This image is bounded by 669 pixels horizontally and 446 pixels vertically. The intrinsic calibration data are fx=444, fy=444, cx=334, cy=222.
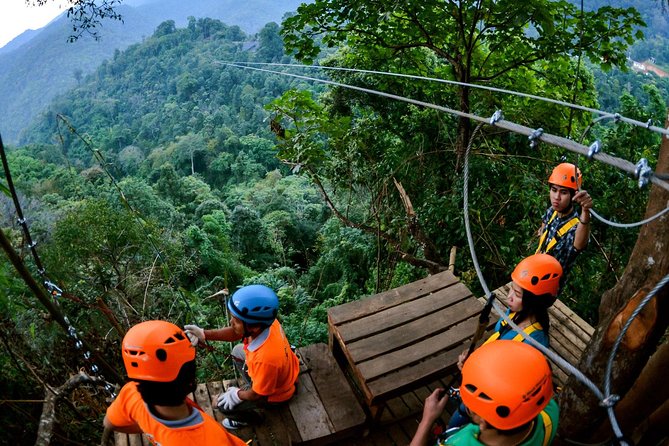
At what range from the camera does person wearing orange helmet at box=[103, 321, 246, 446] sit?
195cm

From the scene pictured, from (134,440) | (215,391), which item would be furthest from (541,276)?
(134,440)

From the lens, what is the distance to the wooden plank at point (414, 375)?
2.77 metres

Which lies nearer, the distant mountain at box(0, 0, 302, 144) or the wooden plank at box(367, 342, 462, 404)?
the wooden plank at box(367, 342, 462, 404)

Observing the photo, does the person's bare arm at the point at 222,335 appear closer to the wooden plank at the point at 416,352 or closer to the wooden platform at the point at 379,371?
the wooden platform at the point at 379,371

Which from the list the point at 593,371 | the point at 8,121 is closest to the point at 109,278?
the point at 593,371

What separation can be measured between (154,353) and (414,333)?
1.88 metres

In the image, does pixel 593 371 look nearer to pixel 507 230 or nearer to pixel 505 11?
pixel 507 230

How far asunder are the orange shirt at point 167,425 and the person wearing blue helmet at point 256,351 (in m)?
0.64

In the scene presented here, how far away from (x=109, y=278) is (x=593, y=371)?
1052cm

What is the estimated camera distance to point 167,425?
6.35 ft

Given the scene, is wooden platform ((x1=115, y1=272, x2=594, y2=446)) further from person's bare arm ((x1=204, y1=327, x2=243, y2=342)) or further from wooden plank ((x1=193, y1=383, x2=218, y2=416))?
person's bare arm ((x1=204, y1=327, x2=243, y2=342))

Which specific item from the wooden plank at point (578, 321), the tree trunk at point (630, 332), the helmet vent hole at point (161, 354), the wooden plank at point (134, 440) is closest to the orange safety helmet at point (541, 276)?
the tree trunk at point (630, 332)

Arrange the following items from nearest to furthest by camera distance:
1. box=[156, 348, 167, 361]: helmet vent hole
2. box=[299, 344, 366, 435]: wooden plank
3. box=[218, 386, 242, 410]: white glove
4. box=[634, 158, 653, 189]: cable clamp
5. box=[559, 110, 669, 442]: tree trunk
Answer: box=[634, 158, 653, 189]: cable clamp → box=[559, 110, 669, 442]: tree trunk → box=[156, 348, 167, 361]: helmet vent hole → box=[218, 386, 242, 410]: white glove → box=[299, 344, 366, 435]: wooden plank

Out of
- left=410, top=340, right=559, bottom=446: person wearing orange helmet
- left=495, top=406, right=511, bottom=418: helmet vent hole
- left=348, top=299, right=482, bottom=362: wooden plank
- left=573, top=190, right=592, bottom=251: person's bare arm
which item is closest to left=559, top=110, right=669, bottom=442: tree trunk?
left=410, top=340, right=559, bottom=446: person wearing orange helmet
